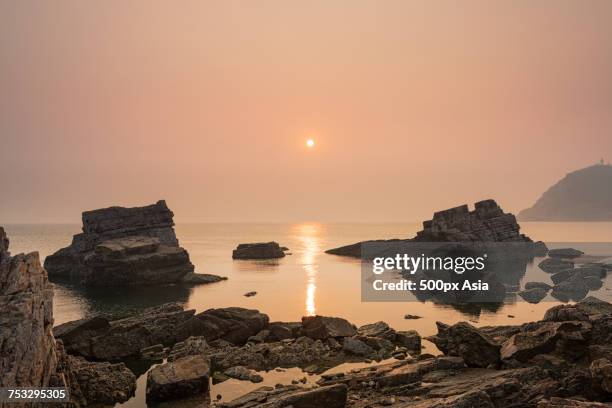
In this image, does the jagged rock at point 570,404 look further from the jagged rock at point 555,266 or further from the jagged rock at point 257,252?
the jagged rock at point 257,252

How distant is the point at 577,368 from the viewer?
22000 millimetres

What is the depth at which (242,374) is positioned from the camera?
28.3m

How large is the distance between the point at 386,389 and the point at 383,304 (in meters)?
35.5

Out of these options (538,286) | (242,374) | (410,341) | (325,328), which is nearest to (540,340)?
(410,341)

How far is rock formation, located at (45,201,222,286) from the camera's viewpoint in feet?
269

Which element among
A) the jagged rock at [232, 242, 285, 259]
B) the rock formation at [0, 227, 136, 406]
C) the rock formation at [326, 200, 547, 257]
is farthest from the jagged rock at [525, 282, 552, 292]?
the jagged rock at [232, 242, 285, 259]

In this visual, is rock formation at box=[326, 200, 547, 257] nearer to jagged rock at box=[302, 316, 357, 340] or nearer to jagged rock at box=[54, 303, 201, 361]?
Answer: jagged rock at box=[302, 316, 357, 340]

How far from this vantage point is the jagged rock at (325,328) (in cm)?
3650

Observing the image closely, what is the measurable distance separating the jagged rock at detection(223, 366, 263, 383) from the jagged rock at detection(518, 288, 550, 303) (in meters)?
46.8

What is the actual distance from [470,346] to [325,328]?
45.5 feet

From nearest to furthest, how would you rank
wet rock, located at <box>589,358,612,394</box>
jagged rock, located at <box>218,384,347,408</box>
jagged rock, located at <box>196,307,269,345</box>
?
1. wet rock, located at <box>589,358,612,394</box>
2. jagged rock, located at <box>218,384,347,408</box>
3. jagged rock, located at <box>196,307,269,345</box>

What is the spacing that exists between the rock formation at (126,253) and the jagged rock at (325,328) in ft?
170

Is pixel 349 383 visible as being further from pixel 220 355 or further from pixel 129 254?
pixel 129 254

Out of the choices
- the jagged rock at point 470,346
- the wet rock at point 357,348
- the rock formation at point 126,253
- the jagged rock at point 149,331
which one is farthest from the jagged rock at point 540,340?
the rock formation at point 126,253
